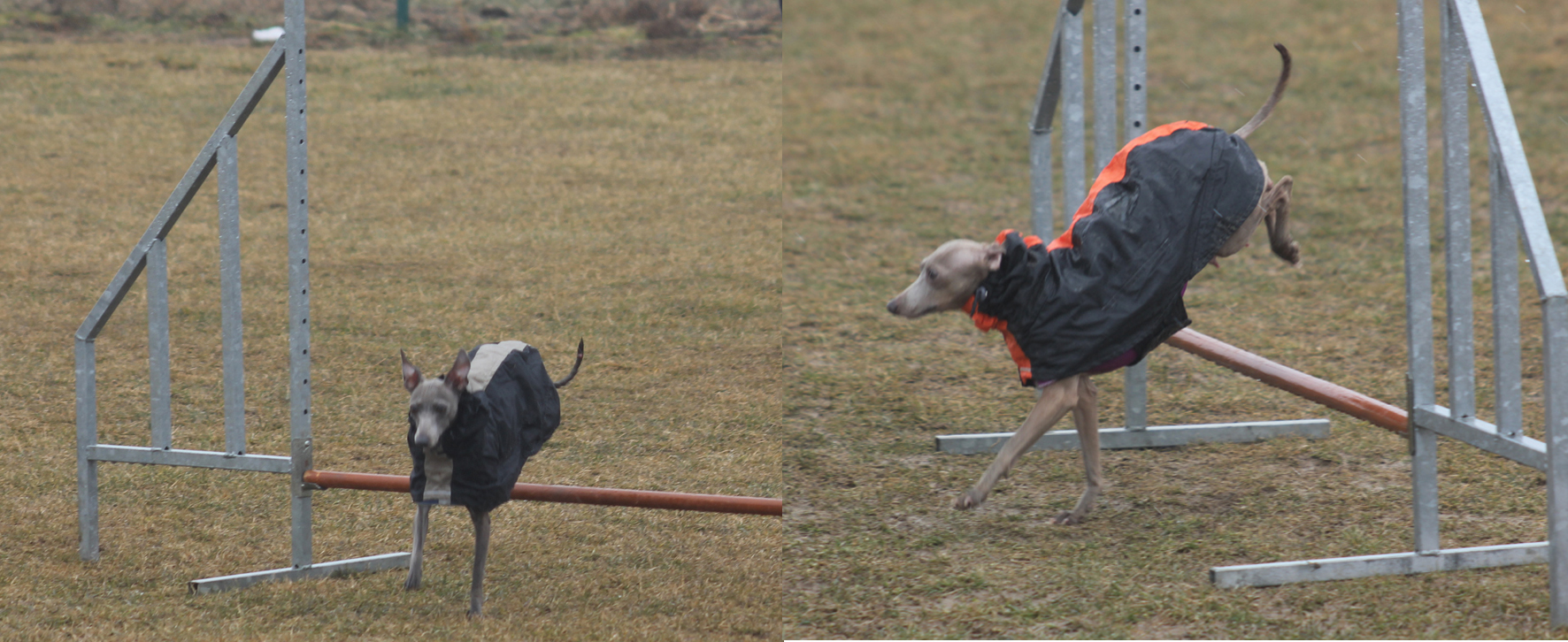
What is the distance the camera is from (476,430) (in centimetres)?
410

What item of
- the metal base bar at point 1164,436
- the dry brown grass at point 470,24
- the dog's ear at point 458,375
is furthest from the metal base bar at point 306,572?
the dry brown grass at point 470,24

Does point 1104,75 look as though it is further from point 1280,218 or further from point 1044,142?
point 1280,218

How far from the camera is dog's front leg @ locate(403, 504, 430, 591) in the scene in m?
4.55

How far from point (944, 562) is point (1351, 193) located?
21.0 feet

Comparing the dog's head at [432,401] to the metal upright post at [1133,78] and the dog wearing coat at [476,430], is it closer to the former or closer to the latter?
the dog wearing coat at [476,430]

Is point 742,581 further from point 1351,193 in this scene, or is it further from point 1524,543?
point 1351,193

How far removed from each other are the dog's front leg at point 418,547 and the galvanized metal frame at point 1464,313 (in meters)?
2.41

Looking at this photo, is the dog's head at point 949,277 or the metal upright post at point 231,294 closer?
the dog's head at point 949,277

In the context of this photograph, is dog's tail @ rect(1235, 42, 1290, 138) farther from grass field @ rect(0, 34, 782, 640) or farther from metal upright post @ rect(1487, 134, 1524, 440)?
grass field @ rect(0, 34, 782, 640)

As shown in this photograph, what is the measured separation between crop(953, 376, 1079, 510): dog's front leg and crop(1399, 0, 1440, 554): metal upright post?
968mm

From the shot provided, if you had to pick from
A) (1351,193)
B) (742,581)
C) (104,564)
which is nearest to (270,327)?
(104,564)

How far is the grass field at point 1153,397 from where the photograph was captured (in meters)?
4.09

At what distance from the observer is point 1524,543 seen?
4223 mm

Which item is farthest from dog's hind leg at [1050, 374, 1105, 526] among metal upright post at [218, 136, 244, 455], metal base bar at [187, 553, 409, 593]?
metal upright post at [218, 136, 244, 455]
